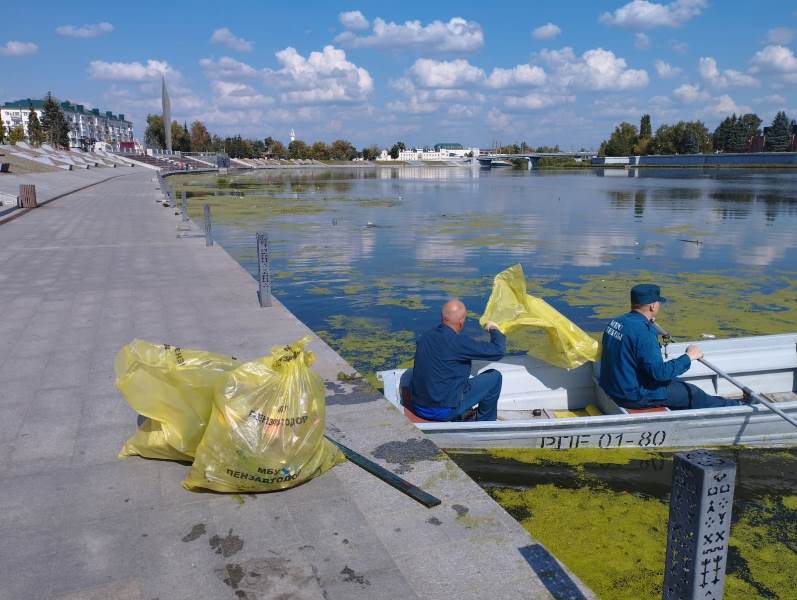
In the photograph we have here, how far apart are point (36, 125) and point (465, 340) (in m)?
97.3

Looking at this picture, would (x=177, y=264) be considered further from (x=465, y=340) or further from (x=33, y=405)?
(x=465, y=340)

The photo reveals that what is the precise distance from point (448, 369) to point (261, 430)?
76.0 inches

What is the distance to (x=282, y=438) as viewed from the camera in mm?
3885

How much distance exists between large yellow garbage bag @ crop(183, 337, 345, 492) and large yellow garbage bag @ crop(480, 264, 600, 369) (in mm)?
Answer: 2721

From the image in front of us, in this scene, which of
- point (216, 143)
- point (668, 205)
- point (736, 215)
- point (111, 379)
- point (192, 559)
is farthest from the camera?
point (216, 143)

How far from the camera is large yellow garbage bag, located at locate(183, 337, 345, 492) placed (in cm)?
382

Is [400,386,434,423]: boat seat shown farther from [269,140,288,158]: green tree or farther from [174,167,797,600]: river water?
[269,140,288,158]: green tree

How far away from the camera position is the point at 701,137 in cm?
13575

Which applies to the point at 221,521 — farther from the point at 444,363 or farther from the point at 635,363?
the point at 635,363

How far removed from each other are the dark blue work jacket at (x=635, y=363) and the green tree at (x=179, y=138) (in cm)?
13615

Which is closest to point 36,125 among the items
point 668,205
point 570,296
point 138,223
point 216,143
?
point 216,143

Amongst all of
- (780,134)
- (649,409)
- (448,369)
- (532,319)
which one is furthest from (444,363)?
(780,134)

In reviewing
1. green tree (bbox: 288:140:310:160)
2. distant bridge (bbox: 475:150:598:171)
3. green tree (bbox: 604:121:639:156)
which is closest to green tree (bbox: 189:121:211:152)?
green tree (bbox: 288:140:310:160)

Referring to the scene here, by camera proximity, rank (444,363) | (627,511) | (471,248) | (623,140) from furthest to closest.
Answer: (623,140) → (471,248) → (444,363) → (627,511)
